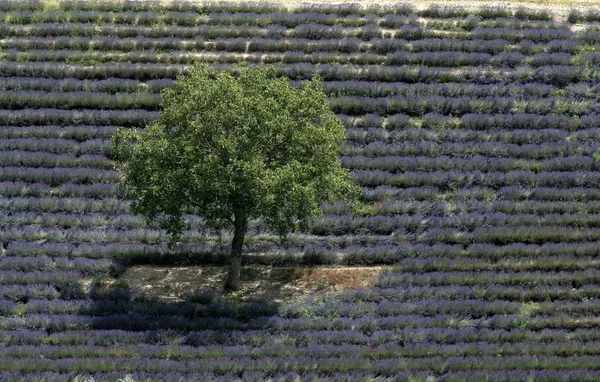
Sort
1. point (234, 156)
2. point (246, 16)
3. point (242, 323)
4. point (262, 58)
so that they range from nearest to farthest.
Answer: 1. point (234, 156)
2. point (242, 323)
3. point (262, 58)
4. point (246, 16)

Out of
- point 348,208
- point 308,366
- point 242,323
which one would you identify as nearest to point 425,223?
point 348,208

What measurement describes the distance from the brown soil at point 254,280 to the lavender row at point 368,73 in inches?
342

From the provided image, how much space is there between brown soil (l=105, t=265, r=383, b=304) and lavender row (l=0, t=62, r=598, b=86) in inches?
342

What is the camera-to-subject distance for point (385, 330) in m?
30.0

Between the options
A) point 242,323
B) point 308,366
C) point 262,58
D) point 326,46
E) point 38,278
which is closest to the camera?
point 308,366

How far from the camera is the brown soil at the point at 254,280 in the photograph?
3181 centimetres

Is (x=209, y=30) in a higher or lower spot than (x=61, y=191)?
higher

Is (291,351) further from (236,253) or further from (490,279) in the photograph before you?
(490,279)

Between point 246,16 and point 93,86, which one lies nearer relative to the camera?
point 93,86

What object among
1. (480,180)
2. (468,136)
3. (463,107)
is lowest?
(480,180)

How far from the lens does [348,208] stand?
113ft

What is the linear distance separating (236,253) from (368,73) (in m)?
10.5

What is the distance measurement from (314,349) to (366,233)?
5.64 metres

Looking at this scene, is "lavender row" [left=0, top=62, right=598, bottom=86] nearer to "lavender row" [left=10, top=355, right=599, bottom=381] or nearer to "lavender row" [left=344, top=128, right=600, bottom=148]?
"lavender row" [left=344, top=128, right=600, bottom=148]
